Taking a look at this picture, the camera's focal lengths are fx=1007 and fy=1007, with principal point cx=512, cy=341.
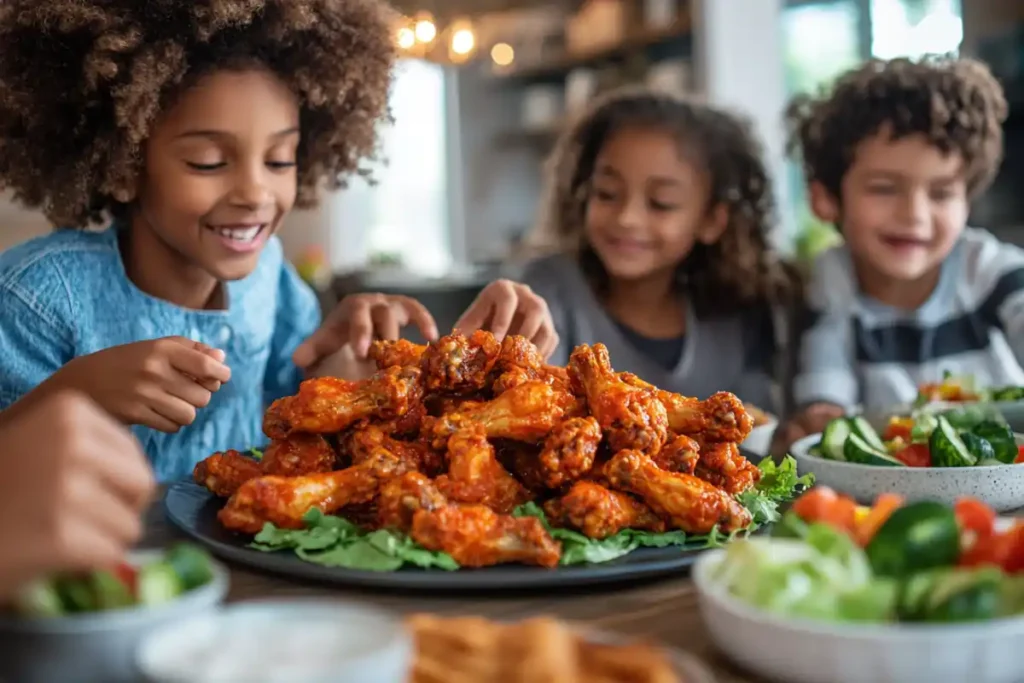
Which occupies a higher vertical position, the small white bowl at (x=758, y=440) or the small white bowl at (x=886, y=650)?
the small white bowl at (x=886, y=650)

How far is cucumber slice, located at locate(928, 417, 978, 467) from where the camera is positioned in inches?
42.2

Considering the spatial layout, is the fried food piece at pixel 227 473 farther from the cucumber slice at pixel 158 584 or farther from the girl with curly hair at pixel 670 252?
the girl with curly hair at pixel 670 252

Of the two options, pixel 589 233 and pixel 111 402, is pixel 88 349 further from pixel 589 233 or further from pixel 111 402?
pixel 589 233

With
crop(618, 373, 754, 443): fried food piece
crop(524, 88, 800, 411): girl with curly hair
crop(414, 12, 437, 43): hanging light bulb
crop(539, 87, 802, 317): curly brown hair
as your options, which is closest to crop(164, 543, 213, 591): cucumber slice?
crop(618, 373, 754, 443): fried food piece

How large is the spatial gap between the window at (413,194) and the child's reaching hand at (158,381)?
621cm

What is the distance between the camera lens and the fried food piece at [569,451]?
0.91 metres

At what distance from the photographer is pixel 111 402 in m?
1.16

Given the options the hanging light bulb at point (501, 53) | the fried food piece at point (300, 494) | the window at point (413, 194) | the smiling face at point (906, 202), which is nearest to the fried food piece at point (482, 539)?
the fried food piece at point (300, 494)

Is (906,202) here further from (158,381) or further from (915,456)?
(158,381)

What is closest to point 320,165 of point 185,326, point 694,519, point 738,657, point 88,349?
point 185,326

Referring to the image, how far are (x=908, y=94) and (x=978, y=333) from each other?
0.54 metres

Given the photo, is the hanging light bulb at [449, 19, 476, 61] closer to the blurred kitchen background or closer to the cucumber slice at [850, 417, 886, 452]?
the blurred kitchen background

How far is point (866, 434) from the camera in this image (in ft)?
3.90

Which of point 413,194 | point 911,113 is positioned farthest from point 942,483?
point 413,194
